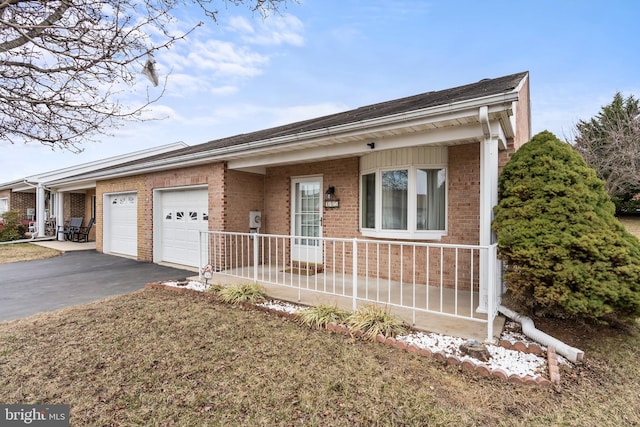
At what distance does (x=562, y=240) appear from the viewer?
3742 millimetres

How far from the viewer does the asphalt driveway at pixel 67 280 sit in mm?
5746

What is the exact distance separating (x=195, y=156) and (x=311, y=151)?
11.1 feet

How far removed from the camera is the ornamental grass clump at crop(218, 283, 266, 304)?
536cm

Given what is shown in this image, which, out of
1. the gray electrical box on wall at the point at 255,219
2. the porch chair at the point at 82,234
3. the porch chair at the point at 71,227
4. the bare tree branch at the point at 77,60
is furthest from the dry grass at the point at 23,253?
the bare tree branch at the point at 77,60

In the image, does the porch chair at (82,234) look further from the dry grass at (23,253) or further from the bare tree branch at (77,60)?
the bare tree branch at (77,60)

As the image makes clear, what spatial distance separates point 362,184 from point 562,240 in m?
3.83

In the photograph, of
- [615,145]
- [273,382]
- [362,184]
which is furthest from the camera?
[615,145]

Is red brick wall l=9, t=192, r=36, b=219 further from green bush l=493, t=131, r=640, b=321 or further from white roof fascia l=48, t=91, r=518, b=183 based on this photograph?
green bush l=493, t=131, r=640, b=321

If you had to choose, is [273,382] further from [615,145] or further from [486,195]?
[615,145]

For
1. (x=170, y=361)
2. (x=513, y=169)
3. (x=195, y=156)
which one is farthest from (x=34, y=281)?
(x=513, y=169)

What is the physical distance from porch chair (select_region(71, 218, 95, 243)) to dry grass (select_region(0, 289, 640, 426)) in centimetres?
1344

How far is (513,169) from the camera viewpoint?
4570 millimetres

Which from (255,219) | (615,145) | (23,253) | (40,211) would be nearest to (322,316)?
(255,219)

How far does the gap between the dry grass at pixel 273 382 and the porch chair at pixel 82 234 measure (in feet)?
44.1
